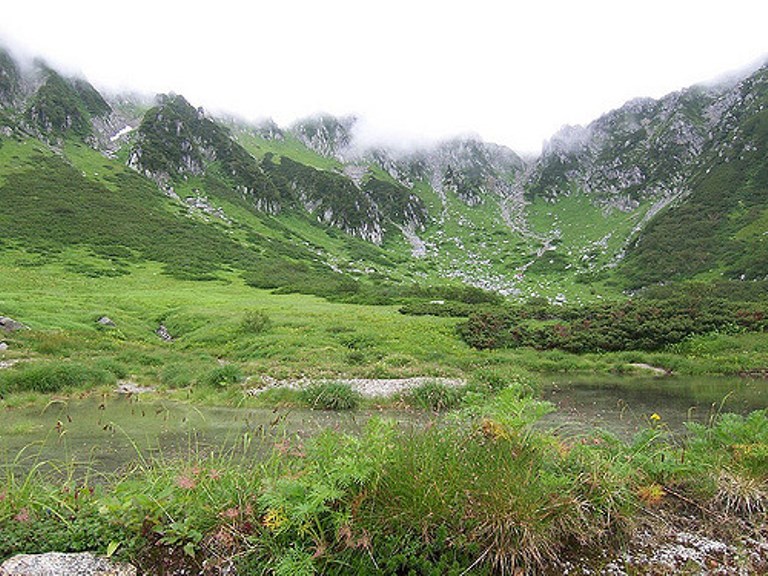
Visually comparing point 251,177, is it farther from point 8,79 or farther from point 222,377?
point 222,377

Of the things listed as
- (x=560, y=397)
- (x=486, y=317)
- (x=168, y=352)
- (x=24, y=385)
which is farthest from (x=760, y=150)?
(x=24, y=385)

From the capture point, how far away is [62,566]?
14.2 ft

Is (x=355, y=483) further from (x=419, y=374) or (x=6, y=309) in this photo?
(x=6, y=309)

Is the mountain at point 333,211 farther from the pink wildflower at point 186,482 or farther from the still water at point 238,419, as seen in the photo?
the pink wildflower at point 186,482

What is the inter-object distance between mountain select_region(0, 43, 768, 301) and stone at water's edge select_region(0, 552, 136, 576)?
65.1 m

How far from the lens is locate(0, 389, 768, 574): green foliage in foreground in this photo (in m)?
4.32

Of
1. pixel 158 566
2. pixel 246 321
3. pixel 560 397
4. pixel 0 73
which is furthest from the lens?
pixel 0 73

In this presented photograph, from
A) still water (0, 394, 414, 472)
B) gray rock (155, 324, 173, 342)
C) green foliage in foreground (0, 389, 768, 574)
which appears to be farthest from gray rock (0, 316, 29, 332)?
green foliage in foreground (0, 389, 768, 574)

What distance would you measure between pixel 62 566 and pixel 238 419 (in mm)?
11354

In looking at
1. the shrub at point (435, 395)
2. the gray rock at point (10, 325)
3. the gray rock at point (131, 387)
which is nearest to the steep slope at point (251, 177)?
the gray rock at point (10, 325)

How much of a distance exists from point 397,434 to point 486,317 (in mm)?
39099

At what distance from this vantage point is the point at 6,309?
3572cm

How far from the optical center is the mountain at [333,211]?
310 ft

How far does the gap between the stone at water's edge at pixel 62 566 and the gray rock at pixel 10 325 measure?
110ft
